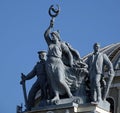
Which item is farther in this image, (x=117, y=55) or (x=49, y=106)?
(x=117, y=55)

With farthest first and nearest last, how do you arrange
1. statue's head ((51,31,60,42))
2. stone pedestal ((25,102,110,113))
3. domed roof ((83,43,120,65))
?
domed roof ((83,43,120,65)) < statue's head ((51,31,60,42)) < stone pedestal ((25,102,110,113))

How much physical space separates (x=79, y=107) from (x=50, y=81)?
64.7 inches

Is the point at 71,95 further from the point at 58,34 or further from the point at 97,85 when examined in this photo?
the point at 58,34

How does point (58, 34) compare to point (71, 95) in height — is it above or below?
above

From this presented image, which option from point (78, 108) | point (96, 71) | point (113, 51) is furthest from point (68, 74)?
point (113, 51)

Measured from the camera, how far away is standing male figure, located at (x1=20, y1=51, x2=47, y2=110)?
72.8 feet

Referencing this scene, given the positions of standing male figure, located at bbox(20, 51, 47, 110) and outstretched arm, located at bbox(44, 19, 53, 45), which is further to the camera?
outstretched arm, located at bbox(44, 19, 53, 45)

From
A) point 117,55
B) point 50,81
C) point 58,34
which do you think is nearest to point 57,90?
point 50,81

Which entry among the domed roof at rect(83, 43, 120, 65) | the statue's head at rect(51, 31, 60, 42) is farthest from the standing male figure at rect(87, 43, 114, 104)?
the domed roof at rect(83, 43, 120, 65)

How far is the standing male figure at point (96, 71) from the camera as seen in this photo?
21.0 metres

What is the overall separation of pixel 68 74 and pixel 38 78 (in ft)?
4.23

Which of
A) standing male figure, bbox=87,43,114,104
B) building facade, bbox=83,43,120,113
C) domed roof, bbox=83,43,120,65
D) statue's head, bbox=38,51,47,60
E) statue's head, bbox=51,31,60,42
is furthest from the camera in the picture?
domed roof, bbox=83,43,120,65

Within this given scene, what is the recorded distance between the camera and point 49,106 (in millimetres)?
21391

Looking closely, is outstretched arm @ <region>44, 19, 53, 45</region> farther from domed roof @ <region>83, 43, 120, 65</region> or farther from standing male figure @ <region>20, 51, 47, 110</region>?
domed roof @ <region>83, 43, 120, 65</region>
